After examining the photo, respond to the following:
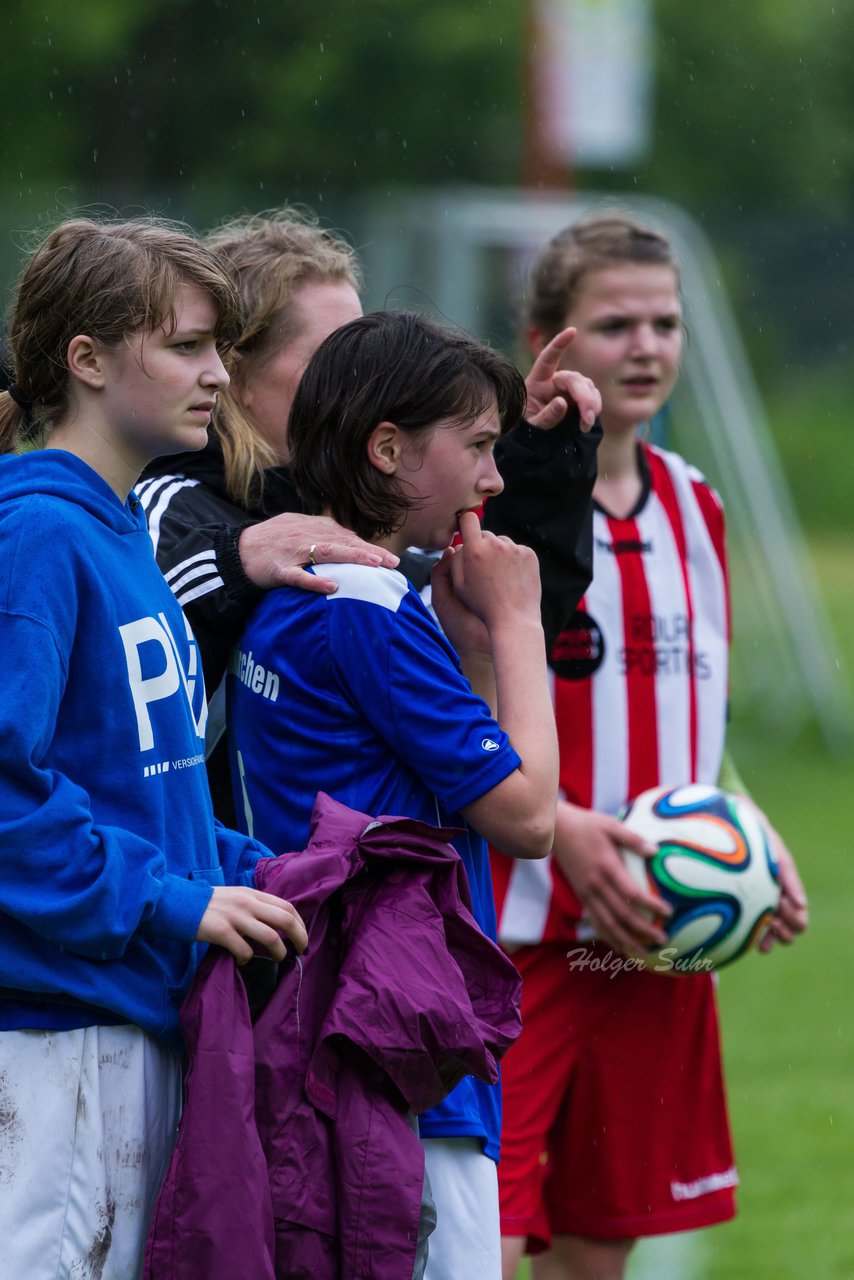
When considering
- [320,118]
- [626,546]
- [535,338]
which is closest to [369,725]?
[626,546]

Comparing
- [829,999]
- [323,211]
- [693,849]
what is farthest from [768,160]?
[693,849]

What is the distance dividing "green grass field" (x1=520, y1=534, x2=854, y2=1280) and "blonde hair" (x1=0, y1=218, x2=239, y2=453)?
2.87 metres

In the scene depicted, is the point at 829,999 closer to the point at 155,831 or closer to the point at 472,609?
the point at 472,609

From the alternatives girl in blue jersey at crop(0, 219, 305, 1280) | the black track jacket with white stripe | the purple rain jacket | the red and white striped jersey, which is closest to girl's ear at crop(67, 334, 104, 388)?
girl in blue jersey at crop(0, 219, 305, 1280)

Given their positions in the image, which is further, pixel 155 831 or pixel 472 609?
pixel 472 609

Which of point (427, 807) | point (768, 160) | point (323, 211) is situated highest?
point (768, 160)

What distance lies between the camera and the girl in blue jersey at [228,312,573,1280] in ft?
8.00

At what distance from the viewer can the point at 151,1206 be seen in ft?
7.16

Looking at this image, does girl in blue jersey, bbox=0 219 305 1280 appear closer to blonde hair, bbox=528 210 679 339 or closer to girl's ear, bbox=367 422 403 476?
girl's ear, bbox=367 422 403 476

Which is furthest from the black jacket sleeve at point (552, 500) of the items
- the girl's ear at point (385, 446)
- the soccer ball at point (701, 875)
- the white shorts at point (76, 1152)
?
the white shorts at point (76, 1152)

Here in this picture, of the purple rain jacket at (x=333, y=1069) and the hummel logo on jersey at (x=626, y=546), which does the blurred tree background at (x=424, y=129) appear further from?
the purple rain jacket at (x=333, y=1069)

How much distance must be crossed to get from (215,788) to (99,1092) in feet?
2.50

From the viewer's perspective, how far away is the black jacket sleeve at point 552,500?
295 centimetres

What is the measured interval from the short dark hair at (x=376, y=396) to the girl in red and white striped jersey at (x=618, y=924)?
3.05 ft
